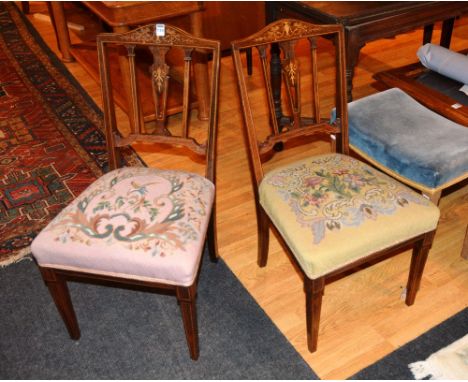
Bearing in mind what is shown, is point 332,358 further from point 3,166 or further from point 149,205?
point 3,166

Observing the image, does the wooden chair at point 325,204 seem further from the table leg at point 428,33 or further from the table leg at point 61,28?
the table leg at point 61,28

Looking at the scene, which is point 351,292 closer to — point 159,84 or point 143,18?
point 159,84

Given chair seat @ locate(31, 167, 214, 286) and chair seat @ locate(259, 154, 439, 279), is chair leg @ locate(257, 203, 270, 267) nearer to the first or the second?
chair seat @ locate(259, 154, 439, 279)

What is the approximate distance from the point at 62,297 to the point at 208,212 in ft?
1.75

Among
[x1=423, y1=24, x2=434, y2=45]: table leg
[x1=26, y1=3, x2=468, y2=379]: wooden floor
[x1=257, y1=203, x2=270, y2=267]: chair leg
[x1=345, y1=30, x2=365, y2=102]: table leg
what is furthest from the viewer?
[x1=423, y1=24, x2=434, y2=45]: table leg

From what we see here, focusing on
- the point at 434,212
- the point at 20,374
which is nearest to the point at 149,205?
the point at 20,374

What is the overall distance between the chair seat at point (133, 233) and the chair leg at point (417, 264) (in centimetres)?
70

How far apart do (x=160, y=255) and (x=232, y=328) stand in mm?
497

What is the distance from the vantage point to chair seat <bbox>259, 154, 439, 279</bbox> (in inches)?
57.2

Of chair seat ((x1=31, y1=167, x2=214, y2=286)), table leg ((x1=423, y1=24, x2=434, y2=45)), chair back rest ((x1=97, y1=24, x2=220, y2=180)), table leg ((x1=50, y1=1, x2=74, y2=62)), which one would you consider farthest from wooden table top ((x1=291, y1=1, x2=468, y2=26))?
table leg ((x1=50, y1=1, x2=74, y2=62))

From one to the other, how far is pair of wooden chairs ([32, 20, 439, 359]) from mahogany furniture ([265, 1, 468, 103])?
0.92 feet

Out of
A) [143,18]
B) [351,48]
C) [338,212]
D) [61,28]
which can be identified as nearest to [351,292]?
[338,212]

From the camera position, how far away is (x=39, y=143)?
111 inches

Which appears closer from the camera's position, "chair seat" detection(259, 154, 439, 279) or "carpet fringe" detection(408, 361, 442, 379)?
"chair seat" detection(259, 154, 439, 279)
